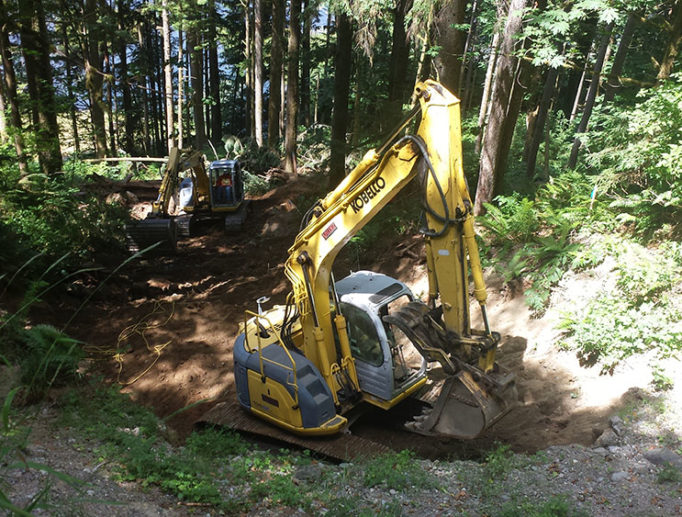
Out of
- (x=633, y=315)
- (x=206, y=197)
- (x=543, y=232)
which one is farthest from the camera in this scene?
(x=206, y=197)

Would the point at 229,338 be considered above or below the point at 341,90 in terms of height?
below

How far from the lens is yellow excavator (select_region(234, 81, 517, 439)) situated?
4.95 metres

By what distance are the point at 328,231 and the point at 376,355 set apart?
1.69 meters

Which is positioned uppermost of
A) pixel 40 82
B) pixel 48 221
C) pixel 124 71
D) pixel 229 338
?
pixel 40 82

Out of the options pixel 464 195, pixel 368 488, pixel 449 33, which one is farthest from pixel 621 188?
pixel 368 488

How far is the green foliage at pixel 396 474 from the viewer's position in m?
4.45

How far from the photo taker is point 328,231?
225 inches

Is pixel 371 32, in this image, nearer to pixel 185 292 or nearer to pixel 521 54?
pixel 521 54

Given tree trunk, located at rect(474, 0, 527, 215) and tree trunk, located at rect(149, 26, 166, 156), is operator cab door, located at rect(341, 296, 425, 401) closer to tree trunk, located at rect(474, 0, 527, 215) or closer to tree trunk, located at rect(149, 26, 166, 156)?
tree trunk, located at rect(474, 0, 527, 215)

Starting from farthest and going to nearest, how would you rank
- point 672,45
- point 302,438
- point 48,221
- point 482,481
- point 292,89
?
point 292,89 < point 48,221 < point 672,45 < point 302,438 < point 482,481

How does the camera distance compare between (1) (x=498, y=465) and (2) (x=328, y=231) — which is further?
(2) (x=328, y=231)

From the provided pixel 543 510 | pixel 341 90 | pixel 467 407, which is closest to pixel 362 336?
pixel 467 407

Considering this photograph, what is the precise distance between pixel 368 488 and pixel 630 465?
97.4 inches

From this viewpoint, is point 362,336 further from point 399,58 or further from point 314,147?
point 314,147
